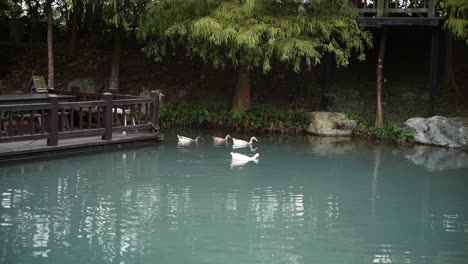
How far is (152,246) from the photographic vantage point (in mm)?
7996

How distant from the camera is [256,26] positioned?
55.8 feet

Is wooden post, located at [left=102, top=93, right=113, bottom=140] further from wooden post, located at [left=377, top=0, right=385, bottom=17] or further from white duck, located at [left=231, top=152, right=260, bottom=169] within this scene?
wooden post, located at [left=377, top=0, right=385, bottom=17]

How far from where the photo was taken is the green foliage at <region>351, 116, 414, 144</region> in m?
17.5

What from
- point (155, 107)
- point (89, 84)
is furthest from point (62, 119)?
point (89, 84)

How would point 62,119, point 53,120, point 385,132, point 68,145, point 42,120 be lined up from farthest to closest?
1. point 385,132
2. point 68,145
3. point 62,119
4. point 53,120
5. point 42,120

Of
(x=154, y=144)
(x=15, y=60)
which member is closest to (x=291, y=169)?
(x=154, y=144)

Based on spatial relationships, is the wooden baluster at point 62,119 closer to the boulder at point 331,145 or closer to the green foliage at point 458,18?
the boulder at point 331,145

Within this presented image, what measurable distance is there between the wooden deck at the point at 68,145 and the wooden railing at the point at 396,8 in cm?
718

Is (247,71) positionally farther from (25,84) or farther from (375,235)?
(375,235)

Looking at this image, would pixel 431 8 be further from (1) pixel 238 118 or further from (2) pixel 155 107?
(2) pixel 155 107

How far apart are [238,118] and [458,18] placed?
6.59 meters

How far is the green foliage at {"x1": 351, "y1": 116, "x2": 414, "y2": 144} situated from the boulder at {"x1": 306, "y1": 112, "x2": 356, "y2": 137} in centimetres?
25

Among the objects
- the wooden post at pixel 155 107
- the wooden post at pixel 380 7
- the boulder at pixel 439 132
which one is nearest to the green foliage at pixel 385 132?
the boulder at pixel 439 132

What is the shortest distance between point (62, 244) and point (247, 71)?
12.4 metres
